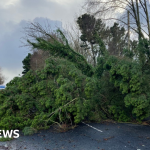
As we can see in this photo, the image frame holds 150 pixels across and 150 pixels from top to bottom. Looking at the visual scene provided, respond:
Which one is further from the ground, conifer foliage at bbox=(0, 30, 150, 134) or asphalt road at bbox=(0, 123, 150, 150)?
conifer foliage at bbox=(0, 30, 150, 134)

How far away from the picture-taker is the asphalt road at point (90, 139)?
6570 millimetres

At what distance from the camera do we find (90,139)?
7.32 metres

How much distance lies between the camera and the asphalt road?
6.57 metres

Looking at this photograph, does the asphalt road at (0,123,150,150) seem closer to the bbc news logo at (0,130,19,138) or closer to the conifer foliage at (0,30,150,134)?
the bbc news logo at (0,130,19,138)

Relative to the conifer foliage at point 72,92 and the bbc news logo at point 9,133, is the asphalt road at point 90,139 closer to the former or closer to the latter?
the bbc news logo at point 9,133

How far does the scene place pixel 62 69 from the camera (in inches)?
374

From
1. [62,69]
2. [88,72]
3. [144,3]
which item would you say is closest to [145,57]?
[88,72]

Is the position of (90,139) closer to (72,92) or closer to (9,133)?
(72,92)

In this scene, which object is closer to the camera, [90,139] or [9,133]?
[90,139]

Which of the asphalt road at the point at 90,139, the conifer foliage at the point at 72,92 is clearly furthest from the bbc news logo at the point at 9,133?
the asphalt road at the point at 90,139

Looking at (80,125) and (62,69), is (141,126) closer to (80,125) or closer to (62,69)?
(80,125)

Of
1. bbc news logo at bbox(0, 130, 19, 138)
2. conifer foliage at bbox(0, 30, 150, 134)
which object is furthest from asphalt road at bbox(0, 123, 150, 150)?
conifer foliage at bbox(0, 30, 150, 134)

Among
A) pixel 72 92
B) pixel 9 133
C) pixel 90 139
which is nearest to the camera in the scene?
pixel 90 139

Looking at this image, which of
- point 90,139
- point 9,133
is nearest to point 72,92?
point 90,139
